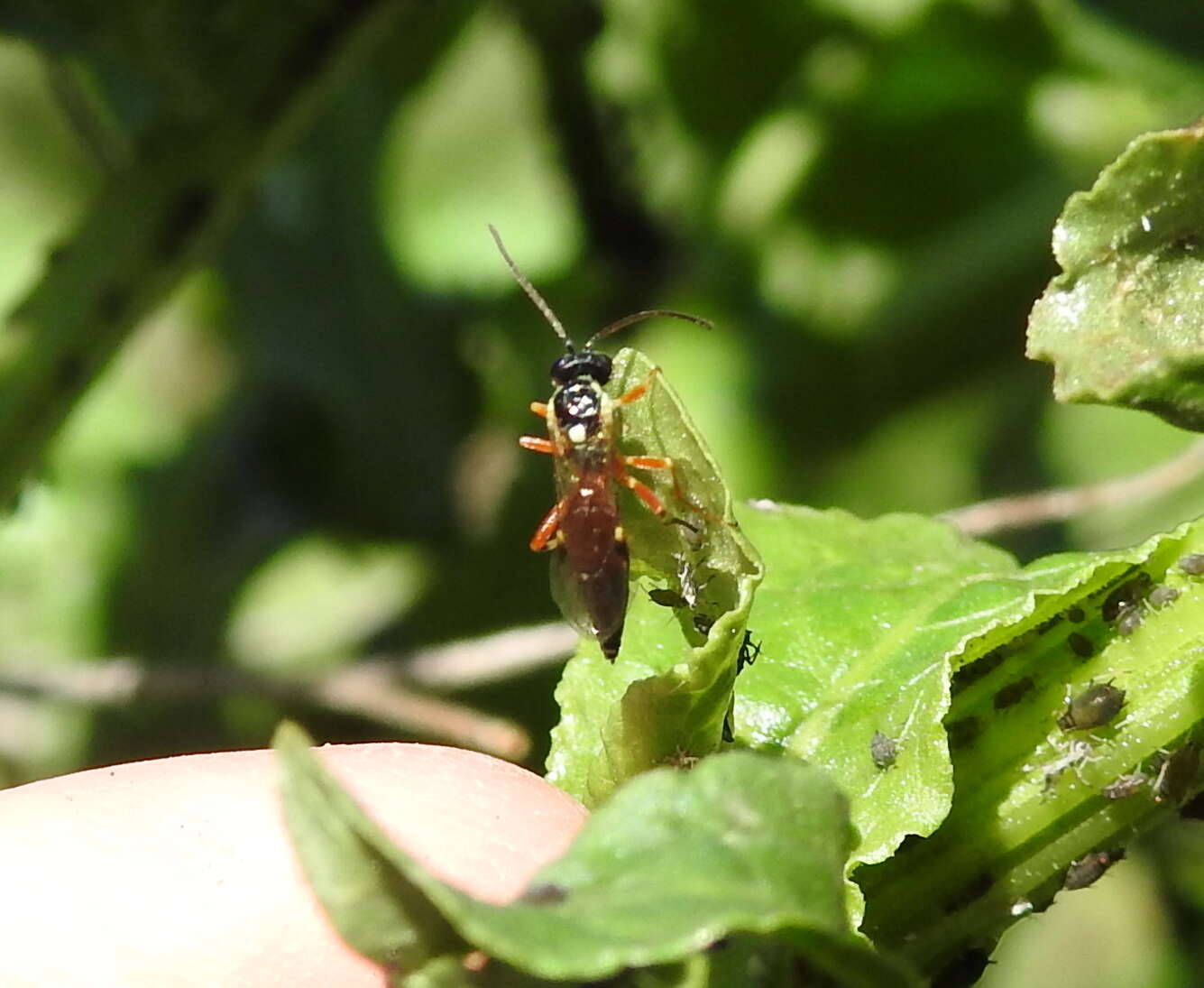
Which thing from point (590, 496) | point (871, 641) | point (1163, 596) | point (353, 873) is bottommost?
point (1163, 596)

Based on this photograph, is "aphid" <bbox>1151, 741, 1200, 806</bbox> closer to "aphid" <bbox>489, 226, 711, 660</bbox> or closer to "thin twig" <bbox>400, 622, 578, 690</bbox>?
"aphid" <bbox>489, 226, 711, 660</bbox>

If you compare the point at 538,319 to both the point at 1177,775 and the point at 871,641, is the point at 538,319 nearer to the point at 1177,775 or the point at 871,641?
the point at 871,641

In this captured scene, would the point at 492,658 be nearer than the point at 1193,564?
No

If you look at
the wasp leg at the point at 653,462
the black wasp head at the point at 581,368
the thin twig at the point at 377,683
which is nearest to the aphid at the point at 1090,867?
the wasp leg at the point at 653,462

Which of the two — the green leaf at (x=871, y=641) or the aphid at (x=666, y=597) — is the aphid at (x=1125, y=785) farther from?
the aphid at (x=666, y=597)

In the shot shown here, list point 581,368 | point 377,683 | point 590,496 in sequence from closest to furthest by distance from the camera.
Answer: point 590,496 < point 581,368 < point 377,683

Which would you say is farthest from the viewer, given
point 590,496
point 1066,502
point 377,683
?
point 377,683

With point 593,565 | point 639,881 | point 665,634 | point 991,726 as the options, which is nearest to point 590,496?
point 593,565
